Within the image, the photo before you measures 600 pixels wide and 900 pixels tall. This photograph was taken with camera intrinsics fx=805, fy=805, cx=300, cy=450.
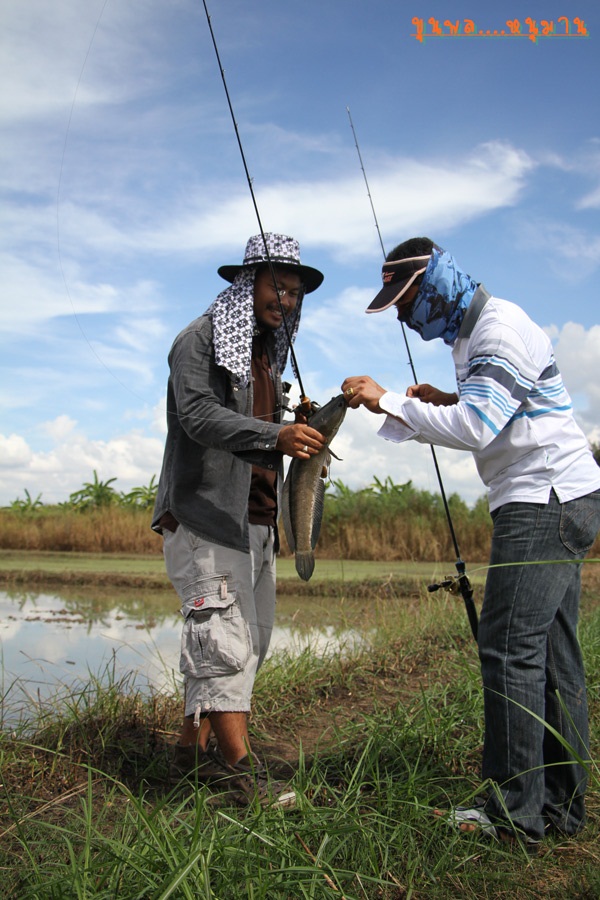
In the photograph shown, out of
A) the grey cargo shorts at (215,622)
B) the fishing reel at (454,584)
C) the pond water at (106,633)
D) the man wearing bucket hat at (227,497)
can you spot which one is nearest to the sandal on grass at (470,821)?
the man wearing bucket hat at (227,497)

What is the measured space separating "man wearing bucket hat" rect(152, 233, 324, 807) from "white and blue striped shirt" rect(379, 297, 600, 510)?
63 cm

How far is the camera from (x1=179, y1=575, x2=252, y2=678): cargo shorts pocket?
304 centimetres

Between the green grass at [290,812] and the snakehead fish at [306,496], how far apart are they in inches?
29.0

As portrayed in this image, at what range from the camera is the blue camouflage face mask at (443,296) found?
263 cm

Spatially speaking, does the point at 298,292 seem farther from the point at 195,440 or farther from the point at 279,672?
the point at 279,672

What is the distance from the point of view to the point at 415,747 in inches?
120

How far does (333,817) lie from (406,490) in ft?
38.6

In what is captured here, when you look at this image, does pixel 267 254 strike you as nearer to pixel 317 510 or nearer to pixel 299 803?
pixel 317 510

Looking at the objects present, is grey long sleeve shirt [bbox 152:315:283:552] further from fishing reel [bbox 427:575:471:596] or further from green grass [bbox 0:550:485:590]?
green grass [bbox 0:550:485:590]

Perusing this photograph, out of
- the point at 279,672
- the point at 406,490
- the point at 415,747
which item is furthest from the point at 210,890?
the point at 406,490

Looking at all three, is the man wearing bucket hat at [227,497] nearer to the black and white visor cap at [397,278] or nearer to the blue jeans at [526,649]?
the black and white visor cap at [397,278]

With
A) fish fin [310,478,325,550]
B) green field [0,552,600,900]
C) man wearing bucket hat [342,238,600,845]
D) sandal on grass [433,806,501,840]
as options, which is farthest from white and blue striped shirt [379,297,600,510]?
sandal on grass [433,806,501,840]

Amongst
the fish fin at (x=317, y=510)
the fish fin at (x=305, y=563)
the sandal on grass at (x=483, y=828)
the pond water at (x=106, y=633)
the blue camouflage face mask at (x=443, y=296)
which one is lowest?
the sandal on grass at (x=483, y=828)

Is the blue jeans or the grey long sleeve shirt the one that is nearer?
the blue jeans
